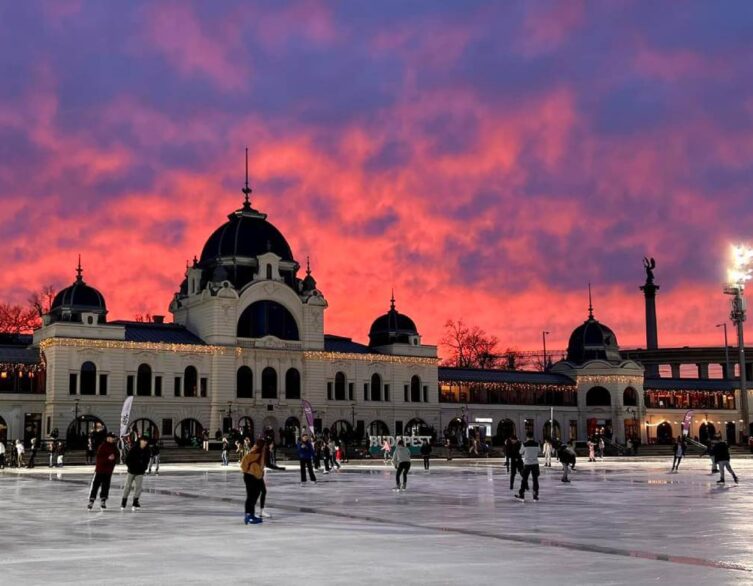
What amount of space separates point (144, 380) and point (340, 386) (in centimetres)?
1932

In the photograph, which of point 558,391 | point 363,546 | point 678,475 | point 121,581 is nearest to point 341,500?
point 363,546

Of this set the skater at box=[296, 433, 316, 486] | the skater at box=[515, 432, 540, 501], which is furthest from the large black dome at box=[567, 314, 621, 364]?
the skater at box=[515, 432, 540, 501]

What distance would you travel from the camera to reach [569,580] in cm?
1298

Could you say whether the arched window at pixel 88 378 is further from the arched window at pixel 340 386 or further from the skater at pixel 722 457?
the skater at pixel 722 457

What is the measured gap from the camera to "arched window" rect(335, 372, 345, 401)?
3642 inches

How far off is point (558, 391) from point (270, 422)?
39.0 meters

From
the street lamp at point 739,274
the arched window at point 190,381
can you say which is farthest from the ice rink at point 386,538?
the arched window at point 190,381

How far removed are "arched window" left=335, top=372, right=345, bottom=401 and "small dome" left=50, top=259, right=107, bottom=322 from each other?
2263cm

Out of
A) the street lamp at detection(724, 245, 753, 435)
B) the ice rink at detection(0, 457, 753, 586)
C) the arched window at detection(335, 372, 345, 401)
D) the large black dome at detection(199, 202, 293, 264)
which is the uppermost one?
the large black dome at detection(199, 202, 293, 264)

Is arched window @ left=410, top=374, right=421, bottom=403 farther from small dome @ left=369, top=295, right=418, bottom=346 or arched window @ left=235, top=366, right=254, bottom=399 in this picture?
arched window @ left=235, top=366, right=254, bottom=399

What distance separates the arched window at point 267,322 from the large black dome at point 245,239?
590cm

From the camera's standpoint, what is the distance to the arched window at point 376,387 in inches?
3750

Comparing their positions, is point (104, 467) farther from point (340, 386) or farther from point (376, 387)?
point (376, 387)

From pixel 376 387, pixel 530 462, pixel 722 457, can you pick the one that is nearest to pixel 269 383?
pixel 376 387
